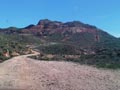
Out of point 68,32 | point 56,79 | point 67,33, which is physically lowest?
point 56,79

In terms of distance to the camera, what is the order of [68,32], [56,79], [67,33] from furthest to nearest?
[68,32] → [67,33] → [56,79]

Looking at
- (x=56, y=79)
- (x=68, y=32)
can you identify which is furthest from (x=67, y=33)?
(x=56, y=79)

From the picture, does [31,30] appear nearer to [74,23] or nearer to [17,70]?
[74,23]

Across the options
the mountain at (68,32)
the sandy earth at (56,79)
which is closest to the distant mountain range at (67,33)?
the mountain at (68,32)

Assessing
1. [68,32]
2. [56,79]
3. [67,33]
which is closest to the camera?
[56,79]

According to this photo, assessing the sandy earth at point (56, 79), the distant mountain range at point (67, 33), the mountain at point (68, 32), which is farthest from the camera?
the mountain at point (68, 32)

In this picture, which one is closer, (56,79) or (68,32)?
(56,79)

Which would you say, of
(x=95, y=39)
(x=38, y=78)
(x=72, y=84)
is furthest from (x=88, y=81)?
(x=95, y=39)

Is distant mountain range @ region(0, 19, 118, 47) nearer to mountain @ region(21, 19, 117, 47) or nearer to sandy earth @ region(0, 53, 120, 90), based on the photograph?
mountain @ region(21, 19, 117, 47)

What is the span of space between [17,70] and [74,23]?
384ft

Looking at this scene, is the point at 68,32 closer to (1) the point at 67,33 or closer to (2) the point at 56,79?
(1) the point at 67,33

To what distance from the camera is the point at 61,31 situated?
139000 millimetres

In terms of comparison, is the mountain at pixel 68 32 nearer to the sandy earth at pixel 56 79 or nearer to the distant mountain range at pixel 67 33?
the distant mountain range at pixel 67 33

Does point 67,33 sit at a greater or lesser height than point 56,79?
greater
